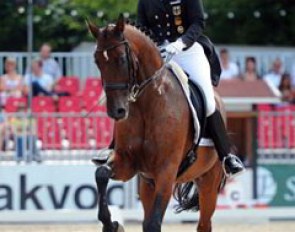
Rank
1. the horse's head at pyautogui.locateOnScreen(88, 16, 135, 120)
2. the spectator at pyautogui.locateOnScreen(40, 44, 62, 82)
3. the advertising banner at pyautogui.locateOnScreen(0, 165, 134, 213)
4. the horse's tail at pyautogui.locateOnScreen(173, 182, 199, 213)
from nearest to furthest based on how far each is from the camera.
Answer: the horse's head at pyautogui.locateOnScreen(88, 16, 135, 120) < the horse's tail at pyautogui.locateOnScreen(173, 182, 199, 213) < the advertising banner at pyautogui.locateOnScreen(0, 165, 134, 213) < the spectator at pyautogui.locateOnScreen(40, 44, 62, 82)

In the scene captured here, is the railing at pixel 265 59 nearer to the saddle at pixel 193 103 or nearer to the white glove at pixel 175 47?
the saddle at pixel 193 103

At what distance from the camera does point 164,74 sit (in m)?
9.70

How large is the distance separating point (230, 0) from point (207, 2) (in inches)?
30.1

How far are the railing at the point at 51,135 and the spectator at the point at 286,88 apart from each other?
3.85 metres

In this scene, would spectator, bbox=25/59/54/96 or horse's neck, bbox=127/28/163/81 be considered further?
spectator, bbox=25/59/54/96

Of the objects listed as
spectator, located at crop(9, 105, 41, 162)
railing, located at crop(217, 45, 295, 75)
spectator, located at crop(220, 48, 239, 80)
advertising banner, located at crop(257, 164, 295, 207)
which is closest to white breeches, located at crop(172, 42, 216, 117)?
spectator, located at crop(9, 105, 41, 162)

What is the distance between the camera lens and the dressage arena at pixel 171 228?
13.8 metres

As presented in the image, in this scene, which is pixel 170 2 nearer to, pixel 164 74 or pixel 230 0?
pixel 164 74

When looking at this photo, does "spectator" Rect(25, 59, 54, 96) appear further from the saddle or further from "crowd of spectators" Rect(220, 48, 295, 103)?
the saddle

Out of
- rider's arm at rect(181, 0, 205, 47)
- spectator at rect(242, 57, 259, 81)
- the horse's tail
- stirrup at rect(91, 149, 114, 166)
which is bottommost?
the horse's tail

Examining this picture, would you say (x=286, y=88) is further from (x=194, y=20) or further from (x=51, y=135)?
(x=194, y=20)

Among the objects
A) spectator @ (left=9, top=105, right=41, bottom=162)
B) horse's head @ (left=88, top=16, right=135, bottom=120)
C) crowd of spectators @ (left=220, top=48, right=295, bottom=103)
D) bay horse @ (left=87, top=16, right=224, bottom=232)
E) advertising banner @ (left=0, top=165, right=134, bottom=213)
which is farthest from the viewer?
crowd of spectators @ (left=220, top=48, right=295, bottom=103)

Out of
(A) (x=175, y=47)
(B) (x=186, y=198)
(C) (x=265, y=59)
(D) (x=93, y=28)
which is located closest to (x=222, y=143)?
(B) (x=186, y=198)

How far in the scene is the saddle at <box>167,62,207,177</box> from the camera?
9.91 meters
